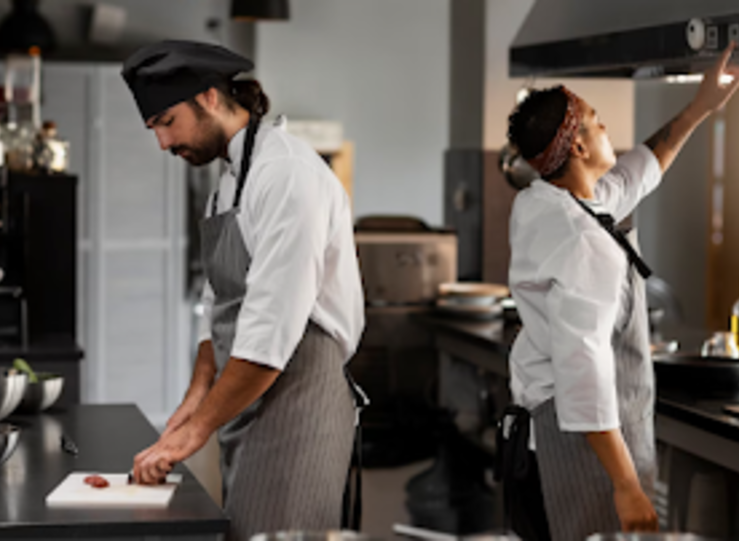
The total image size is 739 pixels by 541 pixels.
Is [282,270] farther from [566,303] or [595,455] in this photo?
[595,455]

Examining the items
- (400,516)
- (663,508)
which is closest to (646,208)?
(400,516)

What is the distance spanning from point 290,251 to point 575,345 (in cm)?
59

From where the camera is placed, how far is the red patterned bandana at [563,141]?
2438 mm

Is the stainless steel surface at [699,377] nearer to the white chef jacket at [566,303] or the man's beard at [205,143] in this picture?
the white chef jacket at [566,303]

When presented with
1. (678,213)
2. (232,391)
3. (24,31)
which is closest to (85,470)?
(232,391)

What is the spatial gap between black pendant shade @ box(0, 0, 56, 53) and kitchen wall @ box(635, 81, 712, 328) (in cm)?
423

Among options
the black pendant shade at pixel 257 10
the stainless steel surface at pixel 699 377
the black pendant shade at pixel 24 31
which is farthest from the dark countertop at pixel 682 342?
the black pendant shade at pixel 24 31

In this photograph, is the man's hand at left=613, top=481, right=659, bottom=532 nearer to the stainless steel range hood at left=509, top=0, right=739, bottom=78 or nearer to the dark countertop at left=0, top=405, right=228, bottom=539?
the dark countertop at left=0, top=405, right=228, bottom=539

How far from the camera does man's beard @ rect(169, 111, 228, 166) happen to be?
90.6 inches

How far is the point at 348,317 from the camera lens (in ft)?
7.58

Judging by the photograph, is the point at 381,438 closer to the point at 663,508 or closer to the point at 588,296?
the point at 663,508

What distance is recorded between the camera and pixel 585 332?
2.26 metres

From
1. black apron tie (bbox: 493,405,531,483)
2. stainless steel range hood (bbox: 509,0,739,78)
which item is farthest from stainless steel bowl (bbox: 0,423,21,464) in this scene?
stainless steel range hood (bbox: 509,0,739,78)

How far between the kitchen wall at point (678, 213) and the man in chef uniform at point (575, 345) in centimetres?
593
